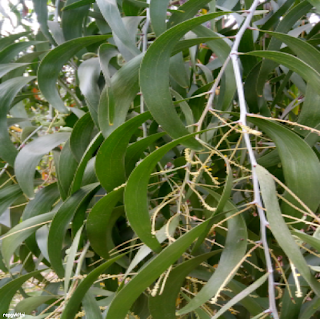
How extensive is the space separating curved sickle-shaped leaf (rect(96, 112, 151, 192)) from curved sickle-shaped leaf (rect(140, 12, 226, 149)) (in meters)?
0.02

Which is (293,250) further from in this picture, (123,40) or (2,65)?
(2,65)

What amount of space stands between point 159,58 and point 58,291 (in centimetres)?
44

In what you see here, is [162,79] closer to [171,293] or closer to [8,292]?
[171,293]

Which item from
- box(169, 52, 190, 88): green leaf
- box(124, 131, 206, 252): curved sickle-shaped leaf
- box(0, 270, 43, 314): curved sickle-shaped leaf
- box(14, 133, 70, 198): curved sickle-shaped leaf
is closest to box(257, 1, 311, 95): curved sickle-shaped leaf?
box(169, 52, 190, 88): green leaf

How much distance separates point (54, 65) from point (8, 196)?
0.23 metres

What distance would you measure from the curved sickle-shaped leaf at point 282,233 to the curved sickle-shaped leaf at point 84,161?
210mm

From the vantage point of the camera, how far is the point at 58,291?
56 cm

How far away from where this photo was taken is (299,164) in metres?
0.34

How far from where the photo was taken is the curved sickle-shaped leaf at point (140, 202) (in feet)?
1.02

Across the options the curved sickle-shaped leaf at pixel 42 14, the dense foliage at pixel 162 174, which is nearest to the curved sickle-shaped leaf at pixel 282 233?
the dense foliage at pixel 162 174

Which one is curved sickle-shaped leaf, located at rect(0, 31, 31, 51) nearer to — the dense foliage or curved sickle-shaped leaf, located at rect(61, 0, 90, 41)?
the dense foliage

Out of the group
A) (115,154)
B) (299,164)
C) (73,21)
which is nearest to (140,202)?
(115,154)

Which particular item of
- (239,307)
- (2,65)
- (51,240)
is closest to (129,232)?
(51,240)

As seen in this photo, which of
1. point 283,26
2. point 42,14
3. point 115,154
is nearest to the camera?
point 115,154
